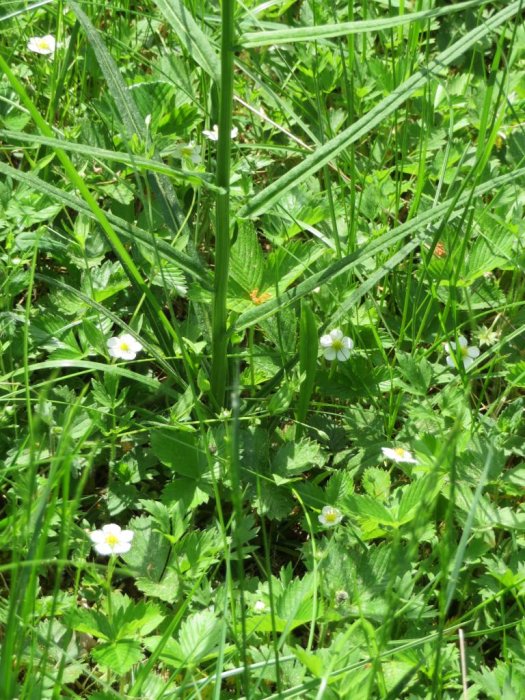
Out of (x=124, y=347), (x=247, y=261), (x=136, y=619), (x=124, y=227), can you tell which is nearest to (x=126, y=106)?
(x=124, y=227)

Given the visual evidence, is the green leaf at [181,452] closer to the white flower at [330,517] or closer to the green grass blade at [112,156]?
the white flower at [330,517]

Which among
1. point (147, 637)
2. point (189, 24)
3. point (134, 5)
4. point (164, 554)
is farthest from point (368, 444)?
point (134, 5)

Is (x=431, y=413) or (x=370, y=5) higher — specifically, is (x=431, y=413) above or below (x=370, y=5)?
below

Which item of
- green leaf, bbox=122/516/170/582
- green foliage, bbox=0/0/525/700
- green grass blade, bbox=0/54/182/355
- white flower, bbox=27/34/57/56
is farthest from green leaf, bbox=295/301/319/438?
white flower, bbox=27/34/57/56

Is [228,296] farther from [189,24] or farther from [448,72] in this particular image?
[448,72]

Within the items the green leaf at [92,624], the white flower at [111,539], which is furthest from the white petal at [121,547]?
the green leaf at [92,624]

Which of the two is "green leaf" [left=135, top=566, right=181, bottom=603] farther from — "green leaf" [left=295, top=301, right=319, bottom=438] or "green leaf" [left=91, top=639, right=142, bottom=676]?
"green leaf" [left=295, top=301, right=319, bottom=438]
